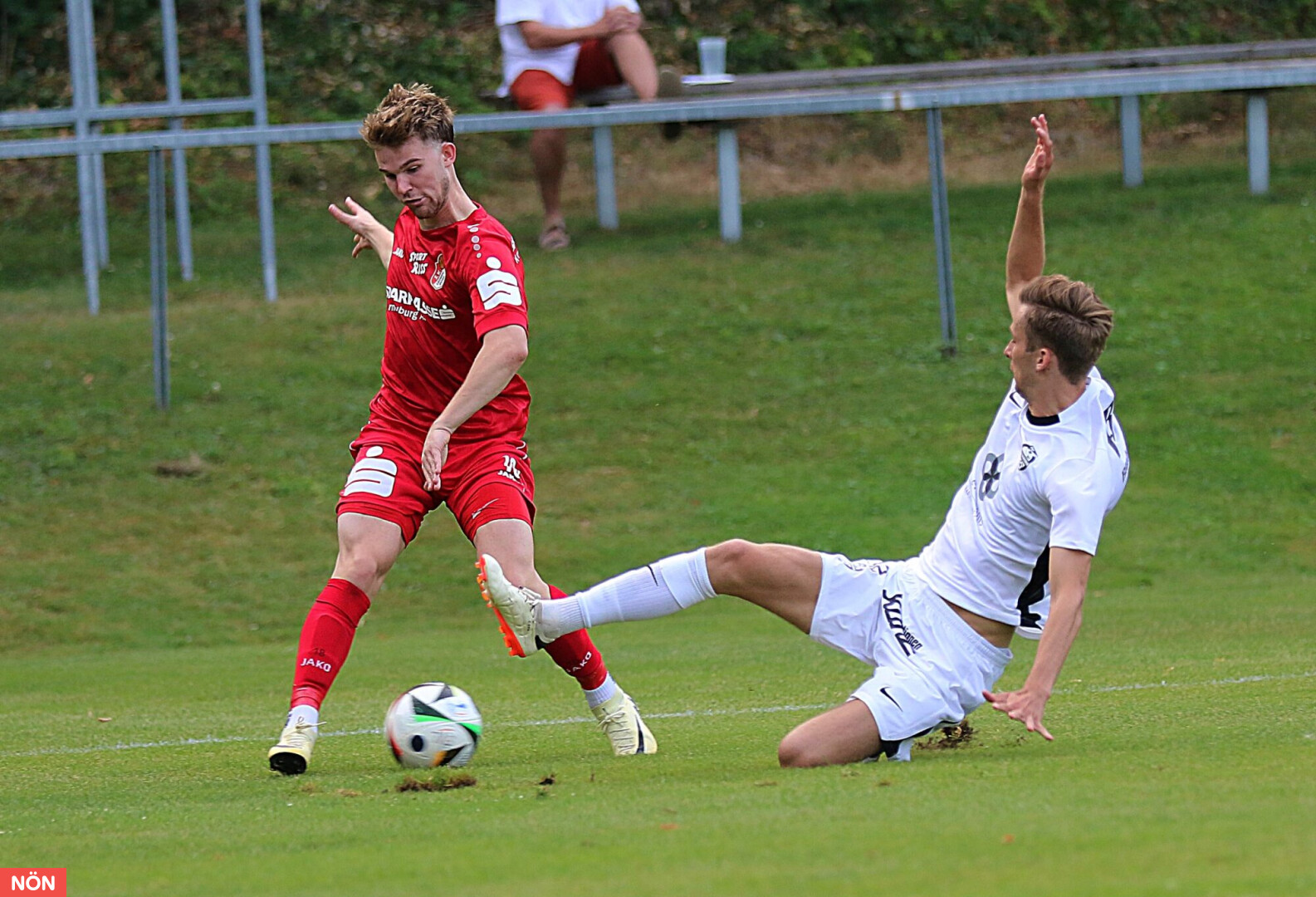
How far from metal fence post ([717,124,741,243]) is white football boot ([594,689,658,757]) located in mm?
10346

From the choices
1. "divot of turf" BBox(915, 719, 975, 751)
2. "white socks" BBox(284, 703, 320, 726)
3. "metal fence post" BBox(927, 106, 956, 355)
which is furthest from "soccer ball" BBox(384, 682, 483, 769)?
"metal fence post" BBox(927, 106, 956, 355)

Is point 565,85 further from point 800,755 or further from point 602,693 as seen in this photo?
point 800,755

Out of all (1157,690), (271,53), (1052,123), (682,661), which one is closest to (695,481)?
(682,661)

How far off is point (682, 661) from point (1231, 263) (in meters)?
9.25

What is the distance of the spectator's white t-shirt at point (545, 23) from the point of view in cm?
1543

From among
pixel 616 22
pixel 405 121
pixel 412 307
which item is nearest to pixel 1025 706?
pixel 412 307

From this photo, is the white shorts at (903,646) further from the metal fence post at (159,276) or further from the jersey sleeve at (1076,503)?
the metal fence post at (159,276)

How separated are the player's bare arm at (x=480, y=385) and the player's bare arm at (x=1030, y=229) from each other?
72.9 inches

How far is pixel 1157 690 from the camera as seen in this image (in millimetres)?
7242

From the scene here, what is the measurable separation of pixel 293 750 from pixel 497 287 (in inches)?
72.5

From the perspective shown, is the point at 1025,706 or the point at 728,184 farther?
the point at 728,184

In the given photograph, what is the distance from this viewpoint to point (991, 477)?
5789mm

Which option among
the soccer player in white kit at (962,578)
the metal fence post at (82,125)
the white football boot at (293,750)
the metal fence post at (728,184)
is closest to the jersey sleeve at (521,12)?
the metal fence post at (728,184)

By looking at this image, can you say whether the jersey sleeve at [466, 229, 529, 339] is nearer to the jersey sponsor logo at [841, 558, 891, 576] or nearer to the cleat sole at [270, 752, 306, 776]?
the jersey sponsor logo at [841, 558, 891, 576]
